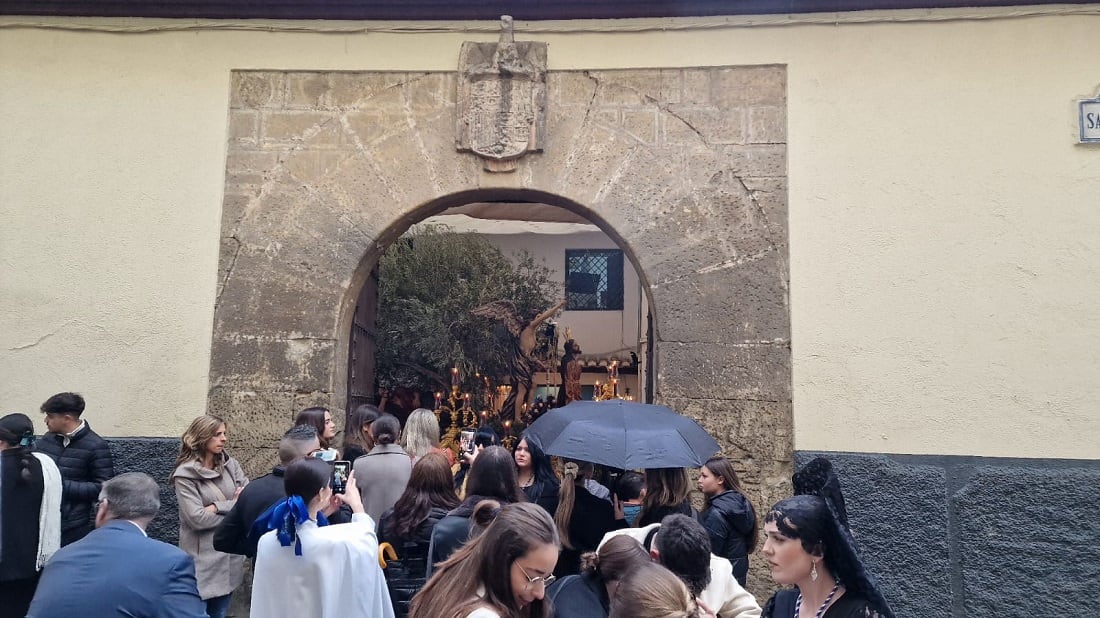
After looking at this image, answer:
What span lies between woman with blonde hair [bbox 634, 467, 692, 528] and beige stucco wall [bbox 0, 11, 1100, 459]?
183cm

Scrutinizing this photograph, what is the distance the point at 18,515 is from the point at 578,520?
286cm

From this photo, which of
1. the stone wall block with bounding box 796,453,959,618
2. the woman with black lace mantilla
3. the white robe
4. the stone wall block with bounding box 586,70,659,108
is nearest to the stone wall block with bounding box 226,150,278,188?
the stone wall block with bounding box 586,70,659,108

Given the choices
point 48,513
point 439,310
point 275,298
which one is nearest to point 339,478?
point 48,513

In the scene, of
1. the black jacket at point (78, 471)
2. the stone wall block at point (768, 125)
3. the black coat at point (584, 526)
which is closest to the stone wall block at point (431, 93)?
the stone wall block at point (768, 125)

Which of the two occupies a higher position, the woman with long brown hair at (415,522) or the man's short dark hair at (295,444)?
the man's short dark hair at (295,444)

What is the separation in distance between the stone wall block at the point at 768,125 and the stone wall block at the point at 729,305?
30.1 inches

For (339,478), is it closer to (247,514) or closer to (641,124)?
(247,514)

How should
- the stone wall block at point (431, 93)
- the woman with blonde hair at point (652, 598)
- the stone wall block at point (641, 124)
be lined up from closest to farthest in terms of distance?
the woman with blonde hair at point (652, 598) < the stone wall block at point (641, 124) < the stone wall block at point (431, 93)

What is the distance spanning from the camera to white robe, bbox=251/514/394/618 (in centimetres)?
284

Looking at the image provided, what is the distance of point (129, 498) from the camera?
2.93m

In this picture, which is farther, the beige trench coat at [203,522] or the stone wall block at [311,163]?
the stone wall block at [311,163]

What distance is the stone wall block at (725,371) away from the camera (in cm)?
566

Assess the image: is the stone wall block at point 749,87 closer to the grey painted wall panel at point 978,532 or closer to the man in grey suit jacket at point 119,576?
the grey painted wall panel at point 978,532

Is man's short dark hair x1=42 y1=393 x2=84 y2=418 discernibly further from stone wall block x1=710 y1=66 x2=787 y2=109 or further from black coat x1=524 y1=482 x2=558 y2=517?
stone wall block x1=710 y1=66 x2=787 y2=109
